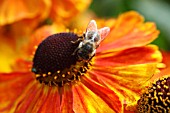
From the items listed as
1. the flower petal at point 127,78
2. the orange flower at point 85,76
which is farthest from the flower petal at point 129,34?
the flower petal at point 127,78

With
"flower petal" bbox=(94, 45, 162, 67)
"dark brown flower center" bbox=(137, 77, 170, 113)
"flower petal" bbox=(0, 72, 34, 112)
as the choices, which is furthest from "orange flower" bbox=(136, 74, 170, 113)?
A: "flower petal" bbox=(0, 72, 34, 112)

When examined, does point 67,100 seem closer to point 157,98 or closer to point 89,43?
point 89,43

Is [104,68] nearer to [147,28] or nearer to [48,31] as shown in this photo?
[147,28]

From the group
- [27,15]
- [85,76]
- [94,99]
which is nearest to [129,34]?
[85,76]

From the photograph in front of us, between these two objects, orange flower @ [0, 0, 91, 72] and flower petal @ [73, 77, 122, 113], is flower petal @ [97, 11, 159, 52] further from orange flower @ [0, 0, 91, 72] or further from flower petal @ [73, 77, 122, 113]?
orange flower @ [0, 0, 91, 72]

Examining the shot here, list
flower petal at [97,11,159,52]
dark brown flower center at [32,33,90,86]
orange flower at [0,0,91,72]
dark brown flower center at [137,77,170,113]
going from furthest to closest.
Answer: orange flower at [0,0,91,72] < flower petal at [97,11,159,52] < dark brown flower center at [32,33,90,86] < dark brown flower center at [137,77,170,113]

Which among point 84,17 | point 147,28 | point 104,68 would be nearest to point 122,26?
point 147,28

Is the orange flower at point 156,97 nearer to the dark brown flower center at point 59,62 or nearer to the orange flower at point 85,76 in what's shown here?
the orange flower at point 85,76
